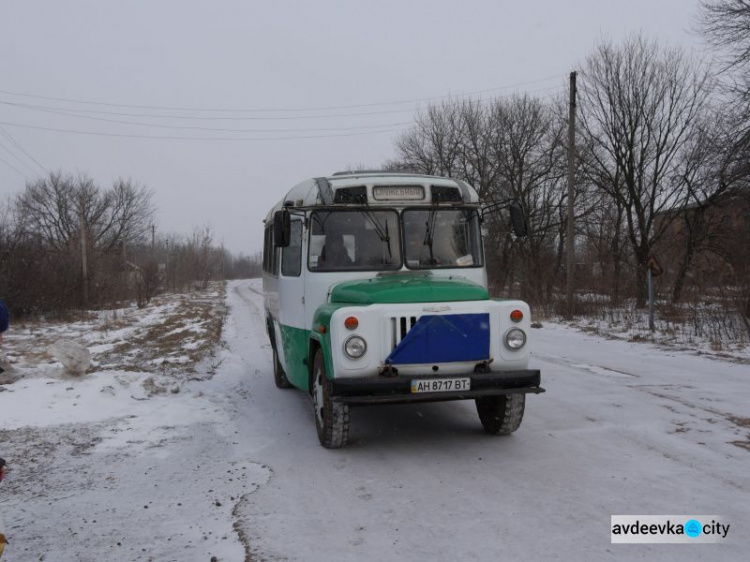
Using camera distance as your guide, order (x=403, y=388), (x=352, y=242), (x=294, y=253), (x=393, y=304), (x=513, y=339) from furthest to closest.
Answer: (x=294, y=253), (x=352, y=242), (x=513, y=339), (x=393, y=304), (x=403, y=388)

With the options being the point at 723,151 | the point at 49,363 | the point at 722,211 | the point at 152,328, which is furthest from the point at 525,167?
the point at 49,363

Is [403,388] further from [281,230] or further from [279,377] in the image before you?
[279,377]

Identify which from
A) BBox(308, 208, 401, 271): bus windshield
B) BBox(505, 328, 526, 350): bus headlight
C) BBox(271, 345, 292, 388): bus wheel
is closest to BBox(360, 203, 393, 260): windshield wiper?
BBox(308, 208, 401, 271): bus windshield

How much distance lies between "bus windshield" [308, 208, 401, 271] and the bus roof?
0.15m

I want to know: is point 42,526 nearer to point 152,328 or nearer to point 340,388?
point 340,388

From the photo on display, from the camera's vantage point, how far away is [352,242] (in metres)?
6.44

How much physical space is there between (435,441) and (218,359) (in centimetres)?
734

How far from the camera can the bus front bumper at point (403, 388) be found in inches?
201

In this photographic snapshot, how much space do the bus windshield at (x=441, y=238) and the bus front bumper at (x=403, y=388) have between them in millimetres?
1631

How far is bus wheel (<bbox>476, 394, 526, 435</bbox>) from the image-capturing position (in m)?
5.78

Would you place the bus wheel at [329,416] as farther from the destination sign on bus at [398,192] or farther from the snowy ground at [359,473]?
the destination sign on bus at [398,192]

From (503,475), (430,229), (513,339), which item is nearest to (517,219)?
(430,229)

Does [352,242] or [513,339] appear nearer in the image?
[513,339]

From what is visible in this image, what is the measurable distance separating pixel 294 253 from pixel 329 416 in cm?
214
